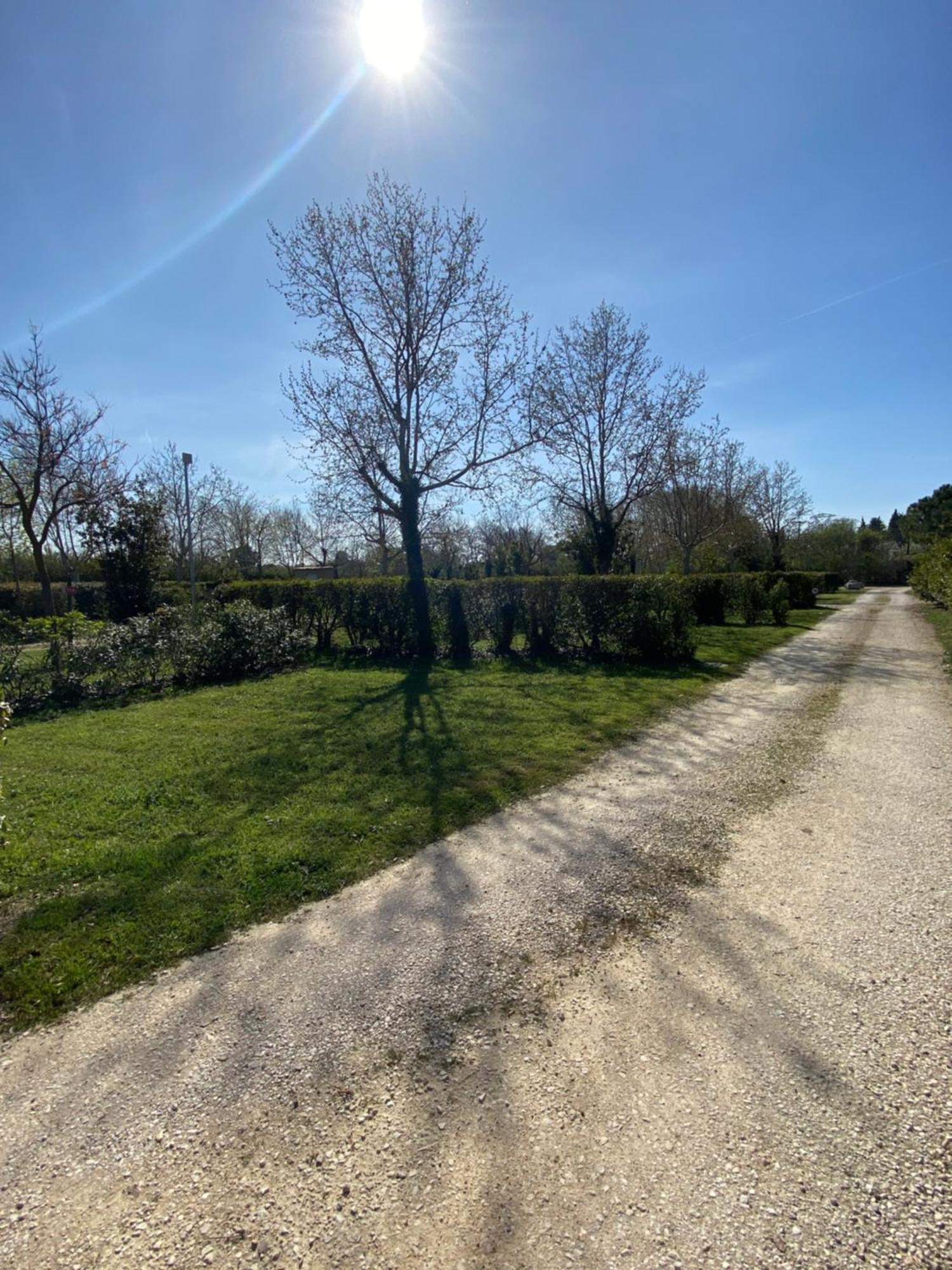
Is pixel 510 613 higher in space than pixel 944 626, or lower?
higher

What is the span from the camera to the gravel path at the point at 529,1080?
164cm

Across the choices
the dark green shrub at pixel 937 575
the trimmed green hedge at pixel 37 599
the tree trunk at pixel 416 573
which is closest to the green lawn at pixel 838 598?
the dark green shrub at pixel 937 575

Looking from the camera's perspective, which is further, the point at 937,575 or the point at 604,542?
the point at 937,575

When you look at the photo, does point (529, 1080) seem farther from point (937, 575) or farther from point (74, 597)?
point (74, 597)

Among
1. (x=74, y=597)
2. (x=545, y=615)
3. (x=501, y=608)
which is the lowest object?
(x=545, y=615)

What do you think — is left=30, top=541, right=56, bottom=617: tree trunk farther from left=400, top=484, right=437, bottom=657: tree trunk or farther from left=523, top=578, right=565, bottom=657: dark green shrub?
left=523, top=578, right=565, bottom=657: dark green shrub

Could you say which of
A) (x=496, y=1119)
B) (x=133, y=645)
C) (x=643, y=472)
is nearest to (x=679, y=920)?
(x=496, y=1119)

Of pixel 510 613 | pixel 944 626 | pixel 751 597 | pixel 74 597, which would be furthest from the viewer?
pixel 74 597

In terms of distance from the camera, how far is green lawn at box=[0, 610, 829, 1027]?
10.2 feet

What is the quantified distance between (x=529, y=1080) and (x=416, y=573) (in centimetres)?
1207

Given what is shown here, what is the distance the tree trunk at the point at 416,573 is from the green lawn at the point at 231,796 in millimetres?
3632

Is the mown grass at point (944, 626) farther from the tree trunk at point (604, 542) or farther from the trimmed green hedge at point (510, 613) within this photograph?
the tree trunk at point (604, 542)

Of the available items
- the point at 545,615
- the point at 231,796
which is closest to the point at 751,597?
the point at 545,615

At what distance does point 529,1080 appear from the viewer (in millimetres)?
2143
